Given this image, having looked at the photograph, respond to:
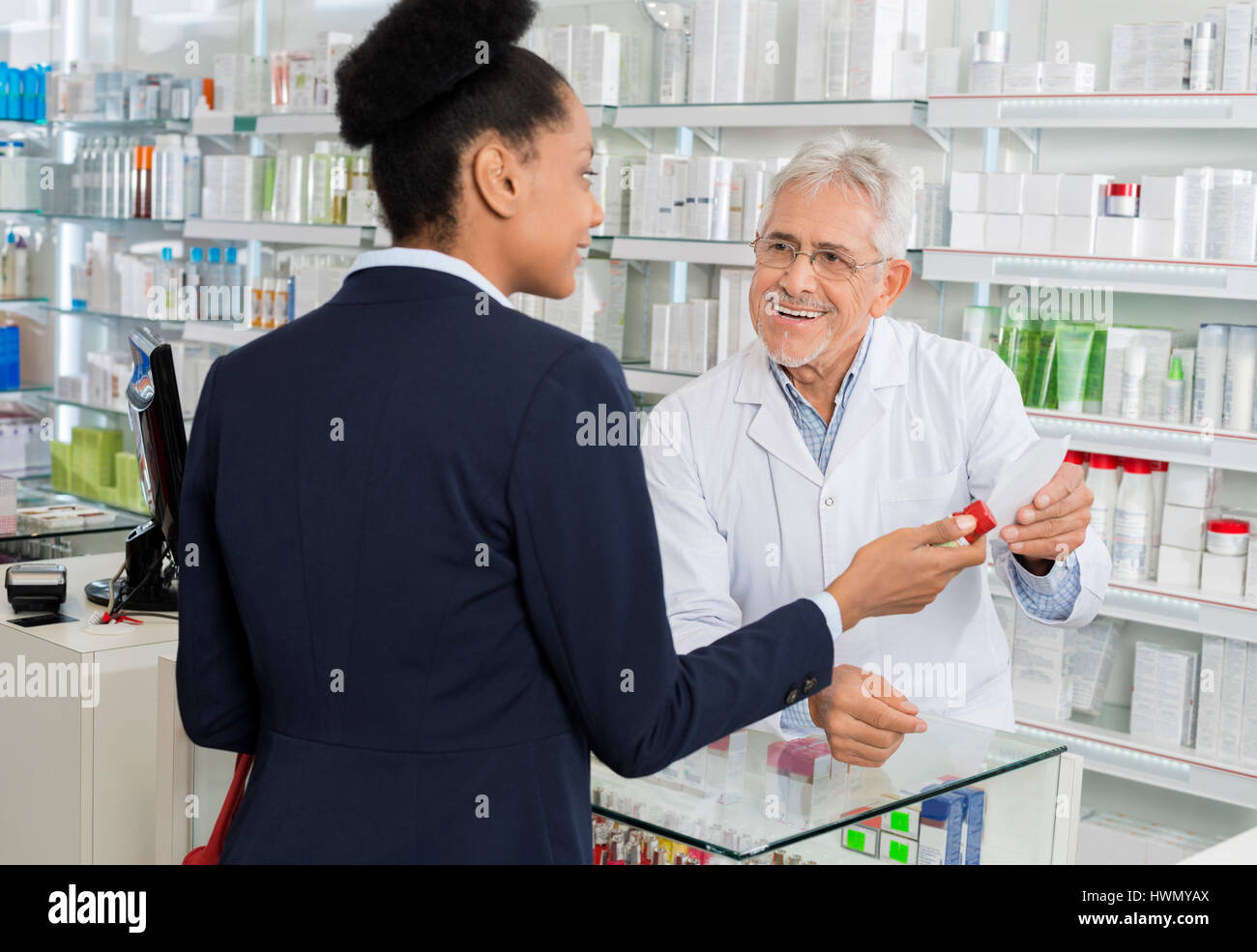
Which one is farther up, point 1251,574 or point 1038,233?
point 1038,233

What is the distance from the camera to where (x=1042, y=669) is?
362cm

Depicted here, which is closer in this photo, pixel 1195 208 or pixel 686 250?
pixel 1195 208

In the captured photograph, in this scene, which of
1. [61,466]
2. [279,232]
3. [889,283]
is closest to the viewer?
[889,283]

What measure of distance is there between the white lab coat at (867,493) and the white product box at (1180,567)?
4.08 feet

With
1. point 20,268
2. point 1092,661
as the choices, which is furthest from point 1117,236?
point 20,268

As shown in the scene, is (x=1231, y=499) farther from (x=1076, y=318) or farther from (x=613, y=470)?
(x=613, y=470)

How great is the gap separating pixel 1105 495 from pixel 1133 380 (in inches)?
11.8

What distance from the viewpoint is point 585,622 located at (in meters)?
1.10

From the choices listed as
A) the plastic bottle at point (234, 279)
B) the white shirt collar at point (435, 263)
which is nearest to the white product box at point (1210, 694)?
the white shirt collar at point (435, 263)

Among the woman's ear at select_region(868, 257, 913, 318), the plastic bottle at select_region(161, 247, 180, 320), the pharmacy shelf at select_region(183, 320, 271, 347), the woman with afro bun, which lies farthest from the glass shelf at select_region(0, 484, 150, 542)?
the woman with afro bun

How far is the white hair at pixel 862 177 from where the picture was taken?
2.27 m

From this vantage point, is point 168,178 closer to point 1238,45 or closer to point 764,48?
point 764,48
